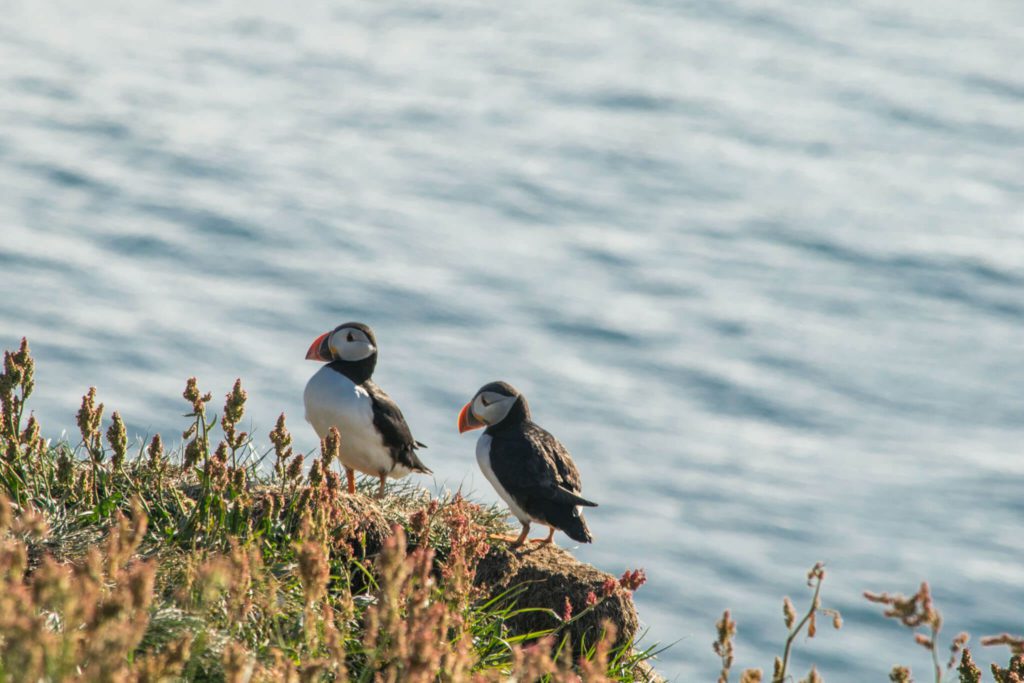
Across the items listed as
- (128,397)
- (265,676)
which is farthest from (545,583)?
(128,397)

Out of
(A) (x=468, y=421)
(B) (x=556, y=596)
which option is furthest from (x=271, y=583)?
(A) (x=468, y=421)

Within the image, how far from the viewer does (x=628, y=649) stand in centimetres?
764

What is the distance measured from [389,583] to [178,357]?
18953mm

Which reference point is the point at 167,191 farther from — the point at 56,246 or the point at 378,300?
the point at 378,300

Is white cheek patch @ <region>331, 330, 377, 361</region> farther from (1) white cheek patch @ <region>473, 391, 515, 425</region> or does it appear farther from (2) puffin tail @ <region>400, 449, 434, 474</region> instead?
(1) white cheek patch @ <region>473, 391, 515, 425</region>

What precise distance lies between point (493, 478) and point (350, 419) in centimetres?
94

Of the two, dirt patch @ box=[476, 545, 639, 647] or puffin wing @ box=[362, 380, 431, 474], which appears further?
puffin wing @ box=[362, 380, 431, 474]

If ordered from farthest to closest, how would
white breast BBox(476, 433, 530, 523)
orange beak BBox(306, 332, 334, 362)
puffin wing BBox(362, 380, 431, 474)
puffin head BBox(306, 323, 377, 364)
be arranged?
orange beak BBox(306, 332, 334, 362) → puffin head BBox(306, 323, 377, 364) → puffin wing BBox(362, 380, 431, 474) → white breast BBox(476, 433, 530, 523)

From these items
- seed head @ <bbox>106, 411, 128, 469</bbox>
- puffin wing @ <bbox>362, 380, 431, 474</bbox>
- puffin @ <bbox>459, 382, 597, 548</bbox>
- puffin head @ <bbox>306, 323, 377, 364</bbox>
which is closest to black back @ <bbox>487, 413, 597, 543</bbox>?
puffin @ <bbox>459, 382, 597, 548</bbox>

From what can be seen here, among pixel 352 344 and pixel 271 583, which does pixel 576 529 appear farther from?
pixel 271 583

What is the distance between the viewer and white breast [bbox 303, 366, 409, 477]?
342 inches

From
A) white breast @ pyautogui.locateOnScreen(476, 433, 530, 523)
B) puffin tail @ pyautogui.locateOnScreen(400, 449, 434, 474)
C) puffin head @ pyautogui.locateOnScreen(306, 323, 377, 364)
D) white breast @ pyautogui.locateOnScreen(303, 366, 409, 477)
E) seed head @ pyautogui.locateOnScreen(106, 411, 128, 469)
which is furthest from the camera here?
puffin head @ pyautogui.locateOnScreen(306, 323, 377, 364)

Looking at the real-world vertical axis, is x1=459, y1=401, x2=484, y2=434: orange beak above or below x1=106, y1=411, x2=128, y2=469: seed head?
above

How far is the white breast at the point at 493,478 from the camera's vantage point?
8148 mm
